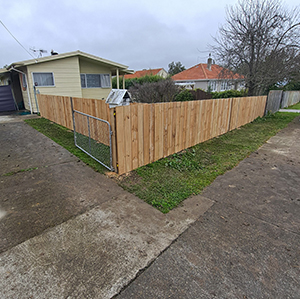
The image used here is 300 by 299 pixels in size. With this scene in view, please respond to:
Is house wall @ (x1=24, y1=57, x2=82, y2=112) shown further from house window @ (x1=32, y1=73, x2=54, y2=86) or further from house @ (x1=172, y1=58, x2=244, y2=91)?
house @ (x1=172, y1=58, x2=244, y2=91)

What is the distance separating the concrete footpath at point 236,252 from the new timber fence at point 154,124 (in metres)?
1.59

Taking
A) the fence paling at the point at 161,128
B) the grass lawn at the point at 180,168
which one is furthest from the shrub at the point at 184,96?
the grass lawn at the point at 180,168

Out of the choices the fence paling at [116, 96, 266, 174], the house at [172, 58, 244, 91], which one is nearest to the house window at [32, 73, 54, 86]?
the fence paling at [116, 96, 266, 174]

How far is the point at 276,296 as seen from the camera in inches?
67.5

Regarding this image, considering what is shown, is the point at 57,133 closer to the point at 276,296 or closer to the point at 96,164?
the point at 96,164

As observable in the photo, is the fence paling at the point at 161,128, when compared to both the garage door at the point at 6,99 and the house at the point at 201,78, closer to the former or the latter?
the garage door at the point at 6,99

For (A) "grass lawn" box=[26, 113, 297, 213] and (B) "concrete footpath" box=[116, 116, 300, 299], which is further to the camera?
(A) "grass lawn" box=[26, 113, 297, 213]

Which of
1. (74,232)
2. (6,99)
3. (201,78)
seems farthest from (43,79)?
(201,78)

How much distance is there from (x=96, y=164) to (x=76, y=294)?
2.99 m

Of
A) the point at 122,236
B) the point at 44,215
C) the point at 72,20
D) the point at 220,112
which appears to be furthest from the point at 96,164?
the point at 72,20

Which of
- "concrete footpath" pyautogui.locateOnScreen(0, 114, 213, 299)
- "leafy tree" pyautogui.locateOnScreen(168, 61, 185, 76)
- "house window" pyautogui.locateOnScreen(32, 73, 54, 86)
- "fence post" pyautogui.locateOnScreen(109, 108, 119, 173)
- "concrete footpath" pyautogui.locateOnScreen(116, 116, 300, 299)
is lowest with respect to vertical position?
"concrete footpath" pyautogui.locateOnScreen(116, 116, 300, 299)

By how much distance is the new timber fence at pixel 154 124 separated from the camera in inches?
150

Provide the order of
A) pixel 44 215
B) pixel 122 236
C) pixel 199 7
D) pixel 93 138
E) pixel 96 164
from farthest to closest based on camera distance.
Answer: pixel 199 7
pixel 93 138
pixel 96 164
pixel 44 215
pixel 122 236

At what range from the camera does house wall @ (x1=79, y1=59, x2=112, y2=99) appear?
13312 millimetres
